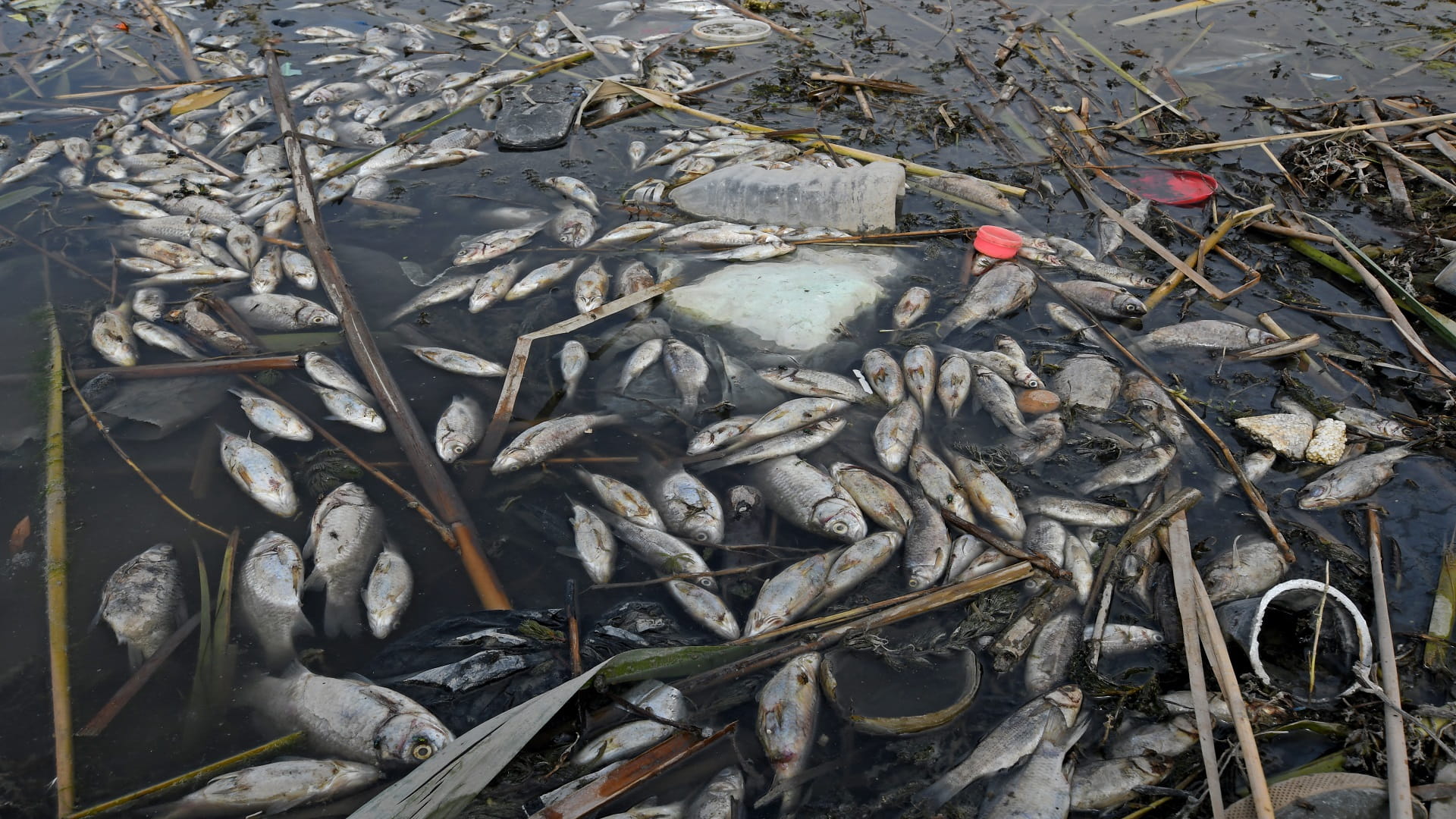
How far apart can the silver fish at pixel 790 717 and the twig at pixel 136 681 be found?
101 inches

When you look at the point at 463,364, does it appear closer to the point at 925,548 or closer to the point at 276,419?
the point at 276,419

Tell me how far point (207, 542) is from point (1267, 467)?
18.0 ft

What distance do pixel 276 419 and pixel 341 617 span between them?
55.0 inches

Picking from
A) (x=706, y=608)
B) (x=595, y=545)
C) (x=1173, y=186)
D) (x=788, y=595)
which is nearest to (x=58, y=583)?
(x=595, y=545)

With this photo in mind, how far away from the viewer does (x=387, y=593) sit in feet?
11.4

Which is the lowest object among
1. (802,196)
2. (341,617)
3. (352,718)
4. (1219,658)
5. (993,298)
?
(341,617)

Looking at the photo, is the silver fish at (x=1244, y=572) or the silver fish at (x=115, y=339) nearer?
the silver fish at (x=1244, y=572)

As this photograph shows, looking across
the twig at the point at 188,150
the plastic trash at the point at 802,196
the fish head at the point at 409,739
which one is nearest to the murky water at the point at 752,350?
the plastic trash at the point at 802,196

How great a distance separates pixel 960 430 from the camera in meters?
4.44

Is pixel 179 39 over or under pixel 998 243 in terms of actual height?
over

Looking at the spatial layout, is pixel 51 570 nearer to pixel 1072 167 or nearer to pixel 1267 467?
pixel 1267 467

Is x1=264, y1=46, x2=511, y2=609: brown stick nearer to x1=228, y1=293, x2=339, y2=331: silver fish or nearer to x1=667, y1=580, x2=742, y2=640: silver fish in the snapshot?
x1=228, y1=293, x2=339, y2=331: silver fish

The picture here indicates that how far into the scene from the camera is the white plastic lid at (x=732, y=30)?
9.79 metres

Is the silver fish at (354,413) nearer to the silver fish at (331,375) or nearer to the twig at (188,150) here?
the silver fish at (331,375)
